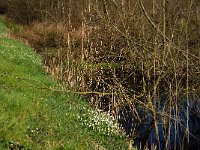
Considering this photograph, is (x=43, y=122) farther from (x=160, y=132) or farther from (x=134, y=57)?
(x=160, y=132)

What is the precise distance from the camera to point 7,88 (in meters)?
11.6

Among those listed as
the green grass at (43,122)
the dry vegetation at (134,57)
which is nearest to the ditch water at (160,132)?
the dry vegetation at (134,57)

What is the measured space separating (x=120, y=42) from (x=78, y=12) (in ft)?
25.9

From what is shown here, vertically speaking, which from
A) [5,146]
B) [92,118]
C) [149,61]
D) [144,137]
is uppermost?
[149,61]

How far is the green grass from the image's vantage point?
8.27 m

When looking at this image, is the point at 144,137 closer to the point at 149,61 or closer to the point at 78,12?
the point at 149,61

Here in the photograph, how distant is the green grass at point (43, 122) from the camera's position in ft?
27.1

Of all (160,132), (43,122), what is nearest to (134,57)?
(43,122)

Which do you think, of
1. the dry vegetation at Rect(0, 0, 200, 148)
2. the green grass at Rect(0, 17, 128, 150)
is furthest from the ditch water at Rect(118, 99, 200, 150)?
the green grass at Rect(0, 17, 128, 150)

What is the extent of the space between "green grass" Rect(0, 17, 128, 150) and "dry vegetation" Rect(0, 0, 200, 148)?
0.98 meters

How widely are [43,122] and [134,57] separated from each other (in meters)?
3.08

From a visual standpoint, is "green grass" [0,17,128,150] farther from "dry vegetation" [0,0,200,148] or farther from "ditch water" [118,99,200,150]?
"ditch water" [118,99,200,150]

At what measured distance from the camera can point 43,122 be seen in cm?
945

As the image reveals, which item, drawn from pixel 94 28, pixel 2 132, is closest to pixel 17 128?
pixel 2 132
